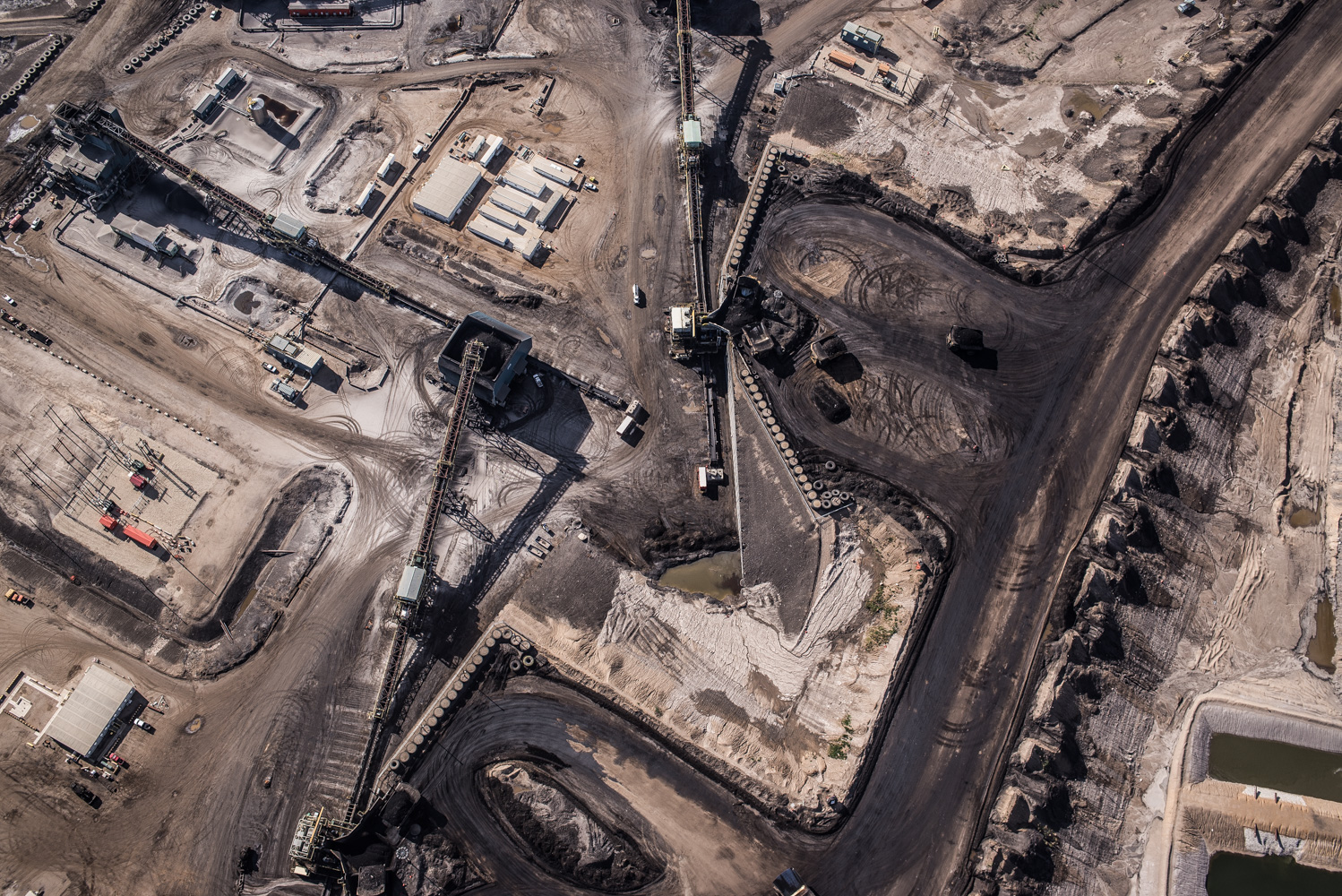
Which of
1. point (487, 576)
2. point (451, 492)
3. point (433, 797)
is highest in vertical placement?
point (451, 492)

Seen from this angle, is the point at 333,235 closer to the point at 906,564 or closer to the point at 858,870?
the point at 906,564

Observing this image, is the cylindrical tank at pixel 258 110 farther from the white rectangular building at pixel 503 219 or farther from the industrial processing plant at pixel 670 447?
the white rectangular building at pixel 503 219

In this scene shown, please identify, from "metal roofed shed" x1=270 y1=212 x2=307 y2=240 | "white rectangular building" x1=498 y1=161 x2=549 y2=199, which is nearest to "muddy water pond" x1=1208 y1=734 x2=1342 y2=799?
"white rectangular building" x1=498 y1=161 x2=549 y2=199

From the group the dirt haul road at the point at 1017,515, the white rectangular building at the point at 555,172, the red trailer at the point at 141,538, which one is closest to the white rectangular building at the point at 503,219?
the white rectangular building at the point at 555,172

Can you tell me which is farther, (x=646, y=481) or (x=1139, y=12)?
(x=1139, y=12)

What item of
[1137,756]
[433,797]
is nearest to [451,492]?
[433,797]
